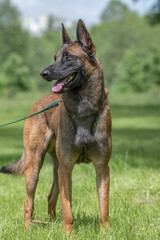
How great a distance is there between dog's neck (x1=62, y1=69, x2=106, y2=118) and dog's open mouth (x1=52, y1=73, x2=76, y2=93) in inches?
7.0

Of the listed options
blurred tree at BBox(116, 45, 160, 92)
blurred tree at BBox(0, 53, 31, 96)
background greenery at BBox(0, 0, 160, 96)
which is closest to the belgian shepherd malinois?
background greenery at BBox(0, 0, 160, 96)

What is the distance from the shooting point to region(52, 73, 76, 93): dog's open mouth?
14.6 ft

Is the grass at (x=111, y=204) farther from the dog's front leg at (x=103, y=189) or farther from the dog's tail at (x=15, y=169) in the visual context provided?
the dog's tail at (x=15, y=169)

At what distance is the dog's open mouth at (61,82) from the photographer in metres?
4.45

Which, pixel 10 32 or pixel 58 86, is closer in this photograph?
pixel 58 86

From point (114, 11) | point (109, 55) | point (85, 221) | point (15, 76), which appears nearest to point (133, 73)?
point (109, 55)

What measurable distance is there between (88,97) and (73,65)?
0.40 metres

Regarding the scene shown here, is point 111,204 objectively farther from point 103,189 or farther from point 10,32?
point 10,32

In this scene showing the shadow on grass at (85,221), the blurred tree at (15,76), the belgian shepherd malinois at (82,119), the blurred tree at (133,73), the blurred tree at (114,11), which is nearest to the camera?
the belgian shepherd malinois at (82,119)

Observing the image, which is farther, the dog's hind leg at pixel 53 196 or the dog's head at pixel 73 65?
the dog's hind leg at pixel 53 196

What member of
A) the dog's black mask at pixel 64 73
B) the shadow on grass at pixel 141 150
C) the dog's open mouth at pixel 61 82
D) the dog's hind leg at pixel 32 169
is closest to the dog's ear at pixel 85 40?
the dog's black mask at pixel 64 73

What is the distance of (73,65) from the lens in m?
4.52

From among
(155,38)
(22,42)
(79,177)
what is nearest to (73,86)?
(79,177)

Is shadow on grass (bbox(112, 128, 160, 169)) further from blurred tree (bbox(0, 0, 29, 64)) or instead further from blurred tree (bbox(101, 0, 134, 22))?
blurred tree (bbox(101, 0, 134, 22))
